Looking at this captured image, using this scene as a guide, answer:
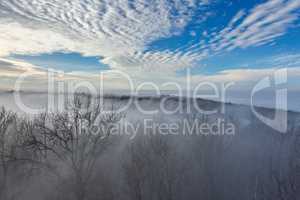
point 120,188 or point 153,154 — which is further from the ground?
point 153,154

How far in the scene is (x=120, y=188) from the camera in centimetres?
3747

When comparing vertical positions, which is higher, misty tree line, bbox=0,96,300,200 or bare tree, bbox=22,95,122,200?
bare tree, bbox=22,95,122,200

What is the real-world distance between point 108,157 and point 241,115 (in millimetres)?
46463

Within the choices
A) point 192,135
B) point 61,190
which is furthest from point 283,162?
point 61,190

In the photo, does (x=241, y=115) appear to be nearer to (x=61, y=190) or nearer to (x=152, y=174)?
(x=152, y=174)

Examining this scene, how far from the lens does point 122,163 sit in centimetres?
4025

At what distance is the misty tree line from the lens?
23719mm

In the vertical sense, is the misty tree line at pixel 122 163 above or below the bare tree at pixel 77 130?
below

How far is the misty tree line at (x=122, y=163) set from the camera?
23719 millimetres

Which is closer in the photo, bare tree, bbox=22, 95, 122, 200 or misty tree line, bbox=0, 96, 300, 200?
bare tree, bbox=22, 95, 122, 200

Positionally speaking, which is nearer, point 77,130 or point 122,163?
point 77,130

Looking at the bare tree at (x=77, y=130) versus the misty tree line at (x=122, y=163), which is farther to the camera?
the misty tree line at (x=122, y=163)

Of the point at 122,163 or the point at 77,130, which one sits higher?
the point at 77,130

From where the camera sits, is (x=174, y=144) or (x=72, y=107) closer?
(x=72, y=107)
